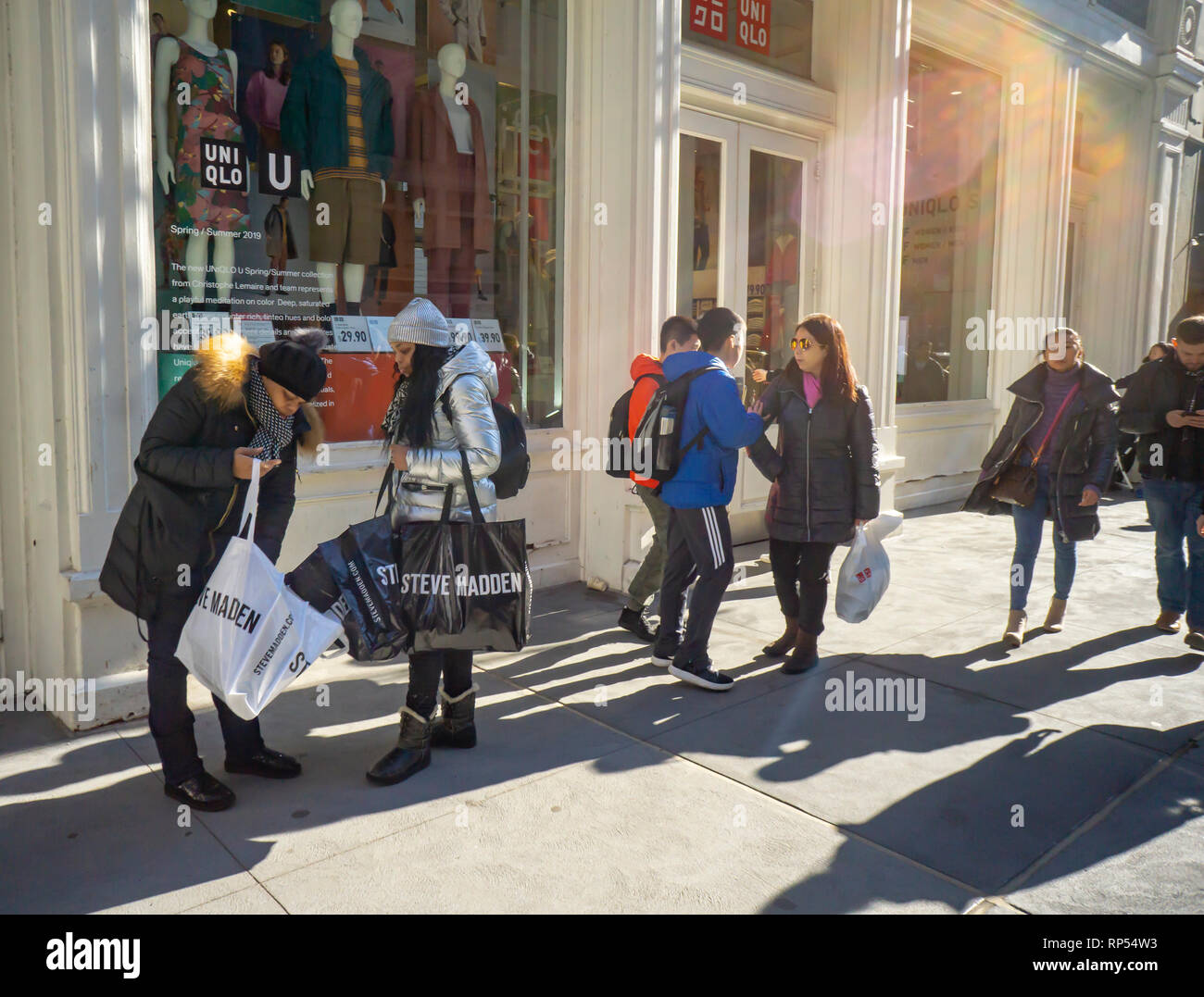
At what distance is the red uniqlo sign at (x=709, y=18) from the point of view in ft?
23.8

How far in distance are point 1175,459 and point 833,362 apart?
2.14 metres

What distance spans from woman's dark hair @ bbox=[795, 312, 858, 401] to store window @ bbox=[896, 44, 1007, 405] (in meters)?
5.17

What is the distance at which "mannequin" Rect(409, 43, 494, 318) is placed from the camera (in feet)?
19.2

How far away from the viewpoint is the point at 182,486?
3.21 metres

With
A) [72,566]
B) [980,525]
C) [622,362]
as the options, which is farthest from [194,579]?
[980,525]

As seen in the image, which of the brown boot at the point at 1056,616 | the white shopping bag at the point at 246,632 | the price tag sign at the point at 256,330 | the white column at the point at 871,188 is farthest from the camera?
the white column at the point at 871,188

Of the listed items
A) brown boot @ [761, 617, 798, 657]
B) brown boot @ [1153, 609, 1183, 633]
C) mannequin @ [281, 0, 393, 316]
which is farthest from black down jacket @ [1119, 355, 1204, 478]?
mannequin @ [281, 0, 393, 316]

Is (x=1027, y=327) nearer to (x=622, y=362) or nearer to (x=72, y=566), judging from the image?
(x=622, y=362)

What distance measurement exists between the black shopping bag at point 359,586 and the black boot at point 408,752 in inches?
13.4

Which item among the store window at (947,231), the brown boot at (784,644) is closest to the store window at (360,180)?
the brown boot at (784,644)

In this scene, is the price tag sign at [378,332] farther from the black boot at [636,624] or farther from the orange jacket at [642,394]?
the black boot at [636,624]

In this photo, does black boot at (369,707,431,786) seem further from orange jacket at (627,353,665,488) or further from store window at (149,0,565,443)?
store window at (149,0,565,443)

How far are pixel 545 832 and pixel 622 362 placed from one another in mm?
3648

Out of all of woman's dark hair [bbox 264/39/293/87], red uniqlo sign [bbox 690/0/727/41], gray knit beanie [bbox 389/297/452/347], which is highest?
red uniqlo sign [bbox 690/0/727/41]
